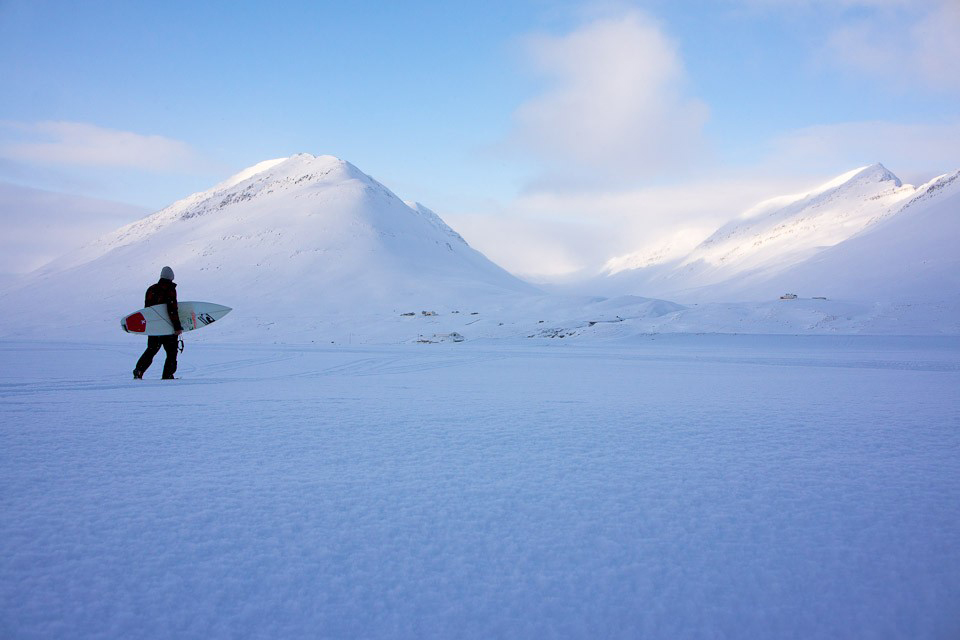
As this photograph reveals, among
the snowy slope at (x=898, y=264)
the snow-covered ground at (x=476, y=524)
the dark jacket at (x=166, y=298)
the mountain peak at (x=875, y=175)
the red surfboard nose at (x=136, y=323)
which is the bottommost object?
the snow-covered ground at (x=476, y=524)

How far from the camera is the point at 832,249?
3056 inches

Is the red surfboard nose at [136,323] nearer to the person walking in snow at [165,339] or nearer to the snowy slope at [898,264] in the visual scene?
the person walking in snow at [165,339]

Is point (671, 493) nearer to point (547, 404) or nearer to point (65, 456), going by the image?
point (547, 404)

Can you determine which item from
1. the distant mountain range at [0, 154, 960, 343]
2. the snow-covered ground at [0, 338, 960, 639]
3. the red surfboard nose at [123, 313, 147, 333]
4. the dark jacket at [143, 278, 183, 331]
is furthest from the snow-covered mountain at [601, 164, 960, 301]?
the red surfboard nose at [123, 313, 147, 333]

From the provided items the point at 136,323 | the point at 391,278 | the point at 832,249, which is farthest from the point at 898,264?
the point at 136,323

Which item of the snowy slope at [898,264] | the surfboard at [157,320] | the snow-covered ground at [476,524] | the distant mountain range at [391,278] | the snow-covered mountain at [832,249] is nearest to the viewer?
the snow-covered ground at [476,524]

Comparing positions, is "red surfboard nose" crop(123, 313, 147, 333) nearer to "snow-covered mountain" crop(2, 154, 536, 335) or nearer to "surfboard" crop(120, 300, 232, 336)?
"surfboard" crop(120, 300, 232, 336)

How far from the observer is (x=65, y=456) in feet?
13.4

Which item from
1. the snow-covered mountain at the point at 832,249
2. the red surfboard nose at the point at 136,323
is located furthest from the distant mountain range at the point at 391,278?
the red surfboard nose at the point at 136,323

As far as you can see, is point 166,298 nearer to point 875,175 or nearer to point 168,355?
point 168,355

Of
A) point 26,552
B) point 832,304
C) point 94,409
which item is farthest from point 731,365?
point 832,304

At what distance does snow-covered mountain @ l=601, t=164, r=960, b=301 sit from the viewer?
52.9m

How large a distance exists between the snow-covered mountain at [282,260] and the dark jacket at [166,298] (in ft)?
136

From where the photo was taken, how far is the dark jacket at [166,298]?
9.45m
